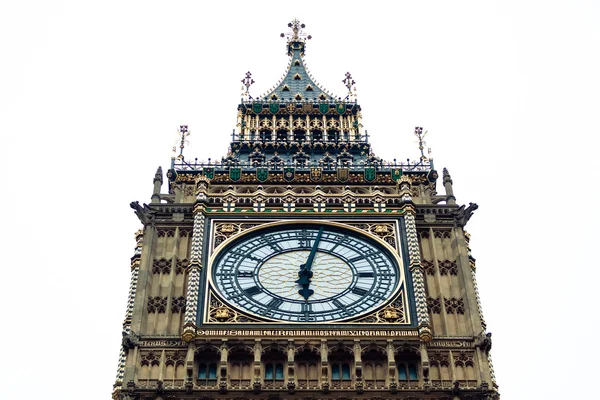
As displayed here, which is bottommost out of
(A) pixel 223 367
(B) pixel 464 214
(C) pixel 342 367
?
(A) pixel 223 367

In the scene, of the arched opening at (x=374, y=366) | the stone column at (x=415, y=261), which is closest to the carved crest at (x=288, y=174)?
the stone column at (x=415, y=261)

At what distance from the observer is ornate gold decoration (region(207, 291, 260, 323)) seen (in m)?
30.2

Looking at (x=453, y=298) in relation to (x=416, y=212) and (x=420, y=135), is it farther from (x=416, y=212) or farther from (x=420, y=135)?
(x=420, y=135)

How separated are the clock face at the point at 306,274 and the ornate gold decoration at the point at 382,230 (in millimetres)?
255

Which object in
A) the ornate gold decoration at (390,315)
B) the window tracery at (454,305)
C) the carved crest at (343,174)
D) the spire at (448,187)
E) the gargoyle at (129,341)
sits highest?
the carved crest at (343,174)

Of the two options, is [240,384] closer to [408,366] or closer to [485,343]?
[408,366]

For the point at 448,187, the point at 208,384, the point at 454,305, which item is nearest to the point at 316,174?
the point at 448,187

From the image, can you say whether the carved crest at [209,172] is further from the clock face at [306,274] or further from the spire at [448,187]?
the spire at [448,187]

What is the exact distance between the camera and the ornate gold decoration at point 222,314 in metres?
30.2

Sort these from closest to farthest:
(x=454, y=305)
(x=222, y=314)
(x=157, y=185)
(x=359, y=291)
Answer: (x=222, y=314) < (x=454, y=305) < (x=359, y=291) < (x=157, y=185)

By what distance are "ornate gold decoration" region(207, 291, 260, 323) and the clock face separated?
0.24m

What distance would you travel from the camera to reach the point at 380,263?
32.4m

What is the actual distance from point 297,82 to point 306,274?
1446cm

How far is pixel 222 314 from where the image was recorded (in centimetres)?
3034
